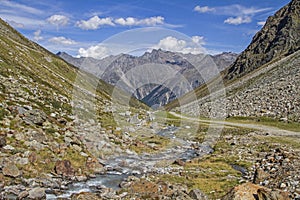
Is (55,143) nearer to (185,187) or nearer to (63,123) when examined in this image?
(63,123)

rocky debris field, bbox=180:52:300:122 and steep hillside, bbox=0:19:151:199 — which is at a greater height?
rocky debris field, bbox=180:52:300:122

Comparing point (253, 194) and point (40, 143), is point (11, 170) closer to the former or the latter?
point (40, 143)

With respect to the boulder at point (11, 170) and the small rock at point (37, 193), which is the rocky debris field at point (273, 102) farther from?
the boulder at point (11, 170)

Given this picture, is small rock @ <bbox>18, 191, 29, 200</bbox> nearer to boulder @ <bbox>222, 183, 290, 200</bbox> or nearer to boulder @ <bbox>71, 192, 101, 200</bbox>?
boulder @ <bbox>71, 192, 101, 200</bbox>

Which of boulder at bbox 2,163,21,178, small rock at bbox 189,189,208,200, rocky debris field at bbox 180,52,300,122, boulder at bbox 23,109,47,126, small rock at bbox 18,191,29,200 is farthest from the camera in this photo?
rocky debris field at bbox 180,52,300,122

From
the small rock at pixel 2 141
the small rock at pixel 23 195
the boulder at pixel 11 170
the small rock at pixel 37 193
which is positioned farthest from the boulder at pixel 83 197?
the small rock at pixel 2 141

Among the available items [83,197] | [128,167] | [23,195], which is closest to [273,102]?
[128,167]

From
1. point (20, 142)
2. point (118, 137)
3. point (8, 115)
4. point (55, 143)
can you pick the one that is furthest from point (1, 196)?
point (118, 137)

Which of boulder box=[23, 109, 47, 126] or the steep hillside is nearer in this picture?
the steep hillside

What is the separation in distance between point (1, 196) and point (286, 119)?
5923 cm

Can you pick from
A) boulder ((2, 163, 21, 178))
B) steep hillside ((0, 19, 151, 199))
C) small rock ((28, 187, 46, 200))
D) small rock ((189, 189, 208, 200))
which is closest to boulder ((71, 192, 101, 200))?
small rock ((28, 187, 46, 200))

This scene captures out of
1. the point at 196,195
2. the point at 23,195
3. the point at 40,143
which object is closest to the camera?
the point at 23,195

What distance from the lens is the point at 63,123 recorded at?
4012cm

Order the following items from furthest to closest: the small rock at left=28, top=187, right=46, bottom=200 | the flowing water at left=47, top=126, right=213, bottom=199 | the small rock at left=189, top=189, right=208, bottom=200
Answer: the flowing water at left=47, top=126, right=213, bottom=199, the small rock at left=189, top=189, right=208, bottom=200, the small rock at left=28, top=187, right=46, bottom=200
